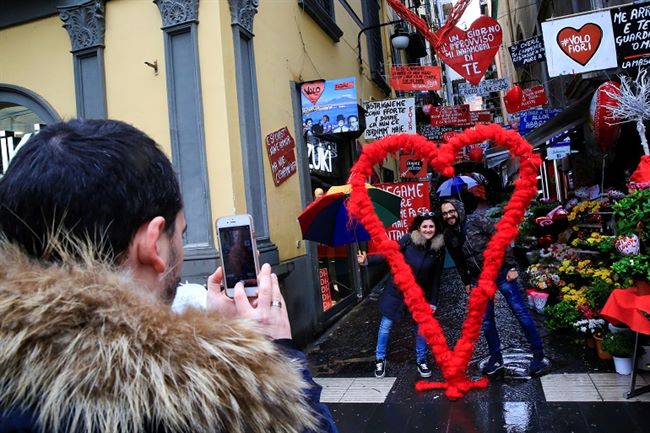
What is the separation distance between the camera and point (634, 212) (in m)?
4.55

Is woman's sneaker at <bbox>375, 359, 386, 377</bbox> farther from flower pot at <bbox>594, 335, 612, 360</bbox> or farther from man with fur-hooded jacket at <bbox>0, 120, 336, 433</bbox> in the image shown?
man with fur-hooded jacket at <bbox>0, 120, 336, 433</bbox>

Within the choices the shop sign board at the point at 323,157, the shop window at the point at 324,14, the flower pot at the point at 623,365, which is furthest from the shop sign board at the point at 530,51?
the flower pot at the point at 623,365

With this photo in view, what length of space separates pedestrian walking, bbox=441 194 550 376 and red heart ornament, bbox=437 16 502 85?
4554 millimetres

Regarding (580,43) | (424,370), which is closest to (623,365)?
→ (424,370)

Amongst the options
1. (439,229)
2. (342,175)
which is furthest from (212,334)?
(342,175)

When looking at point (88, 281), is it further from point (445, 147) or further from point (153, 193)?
point (445, 147)

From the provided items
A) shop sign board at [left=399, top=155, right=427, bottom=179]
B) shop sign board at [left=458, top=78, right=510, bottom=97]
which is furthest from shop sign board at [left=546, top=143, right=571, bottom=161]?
shop sign board at [left=399, top=155, right=427, bottom=179]

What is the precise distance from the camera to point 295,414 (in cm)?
105

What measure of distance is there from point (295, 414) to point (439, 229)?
504cm

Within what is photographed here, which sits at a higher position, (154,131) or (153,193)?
(154,131)

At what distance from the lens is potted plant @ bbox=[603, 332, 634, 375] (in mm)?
5121

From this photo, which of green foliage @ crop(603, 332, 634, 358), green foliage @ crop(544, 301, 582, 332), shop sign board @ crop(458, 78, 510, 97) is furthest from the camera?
shop sign board @ crop(458, 78, 510, 97)

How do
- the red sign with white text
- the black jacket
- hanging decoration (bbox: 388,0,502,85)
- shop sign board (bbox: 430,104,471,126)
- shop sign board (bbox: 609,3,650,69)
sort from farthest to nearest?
1. shop sign board (bbox: 430,104,471,126)
2. the red sign with white text
3. hanging decoration (bbox: 388,0,502,85)
4. shop sign board (bbox: 609,3,650,69)
5. the black jacket

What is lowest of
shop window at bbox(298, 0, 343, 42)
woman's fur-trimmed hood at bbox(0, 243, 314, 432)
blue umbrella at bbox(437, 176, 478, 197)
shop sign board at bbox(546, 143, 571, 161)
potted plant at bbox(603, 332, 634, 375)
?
potted plant at bbox(603, 332, 634, 375)
